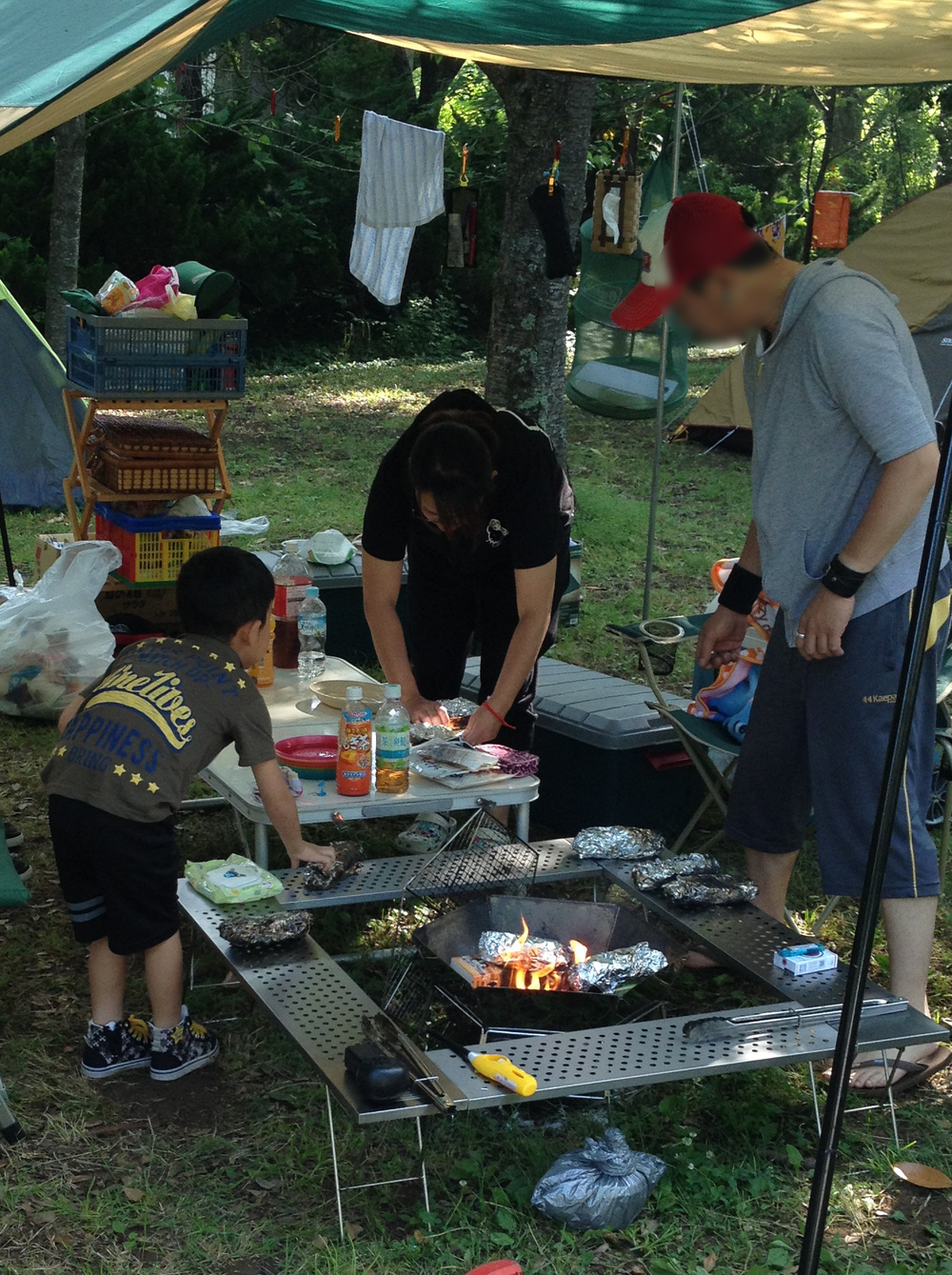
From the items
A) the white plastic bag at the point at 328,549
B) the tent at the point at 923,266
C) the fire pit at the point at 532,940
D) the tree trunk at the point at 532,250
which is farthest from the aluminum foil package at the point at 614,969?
the tent at the point at 923,266

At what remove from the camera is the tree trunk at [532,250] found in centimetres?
656

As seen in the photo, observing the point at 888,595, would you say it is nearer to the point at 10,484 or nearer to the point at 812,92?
the point at 10,484

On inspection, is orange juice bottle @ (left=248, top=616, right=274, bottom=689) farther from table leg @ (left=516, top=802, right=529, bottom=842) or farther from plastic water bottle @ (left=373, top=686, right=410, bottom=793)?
table leg @ (left=516, top=802, right=529, bottom=842)

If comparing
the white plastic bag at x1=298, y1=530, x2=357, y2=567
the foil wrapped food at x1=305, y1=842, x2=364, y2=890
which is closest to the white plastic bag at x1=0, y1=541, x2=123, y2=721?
the white plastic bag at x1=298, y1=530, x2=357, y2=567

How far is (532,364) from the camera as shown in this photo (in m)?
6.86

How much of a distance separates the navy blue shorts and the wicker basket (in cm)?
315

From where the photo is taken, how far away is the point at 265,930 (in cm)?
278

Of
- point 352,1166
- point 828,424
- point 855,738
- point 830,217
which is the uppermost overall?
point 830,217

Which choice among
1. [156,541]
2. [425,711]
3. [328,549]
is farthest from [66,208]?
[425,711]

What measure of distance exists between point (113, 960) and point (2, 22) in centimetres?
197

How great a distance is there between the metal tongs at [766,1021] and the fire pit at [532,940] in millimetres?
224

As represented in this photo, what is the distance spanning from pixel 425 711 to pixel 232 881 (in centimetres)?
80

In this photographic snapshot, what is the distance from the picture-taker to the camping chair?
12.3 ft

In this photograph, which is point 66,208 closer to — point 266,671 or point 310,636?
point 310,636
